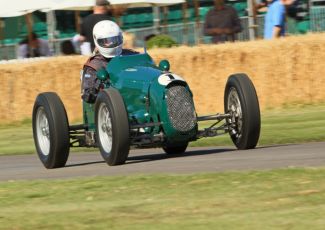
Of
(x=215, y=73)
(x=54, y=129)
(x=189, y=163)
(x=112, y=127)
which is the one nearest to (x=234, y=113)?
(x=189, y=163)

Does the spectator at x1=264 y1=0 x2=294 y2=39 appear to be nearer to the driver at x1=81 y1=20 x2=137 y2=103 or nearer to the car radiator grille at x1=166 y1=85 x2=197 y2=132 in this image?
the driver at x1=81 y1=20 x2=137 y2=103

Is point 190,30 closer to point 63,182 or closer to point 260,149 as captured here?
point 260,149

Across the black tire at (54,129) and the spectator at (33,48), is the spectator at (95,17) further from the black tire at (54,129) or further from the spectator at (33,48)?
the black tire at (54,129)

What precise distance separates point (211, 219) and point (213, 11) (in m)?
13.4

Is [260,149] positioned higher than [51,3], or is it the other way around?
[51,3]

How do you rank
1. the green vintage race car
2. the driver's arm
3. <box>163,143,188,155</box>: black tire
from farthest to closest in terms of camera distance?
1. <box>163,143,188,155</box>: black tire
2. the driver's arm
3. the green vintage race car

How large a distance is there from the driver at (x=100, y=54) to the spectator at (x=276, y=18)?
7.28m

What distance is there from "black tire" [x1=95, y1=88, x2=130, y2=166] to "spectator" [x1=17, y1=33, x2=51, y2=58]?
36.6ft

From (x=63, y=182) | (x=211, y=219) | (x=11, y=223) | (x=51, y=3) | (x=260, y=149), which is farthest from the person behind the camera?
(x=51, y=3)

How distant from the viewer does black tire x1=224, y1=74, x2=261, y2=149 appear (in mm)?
11555

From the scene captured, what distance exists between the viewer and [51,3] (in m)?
23.5

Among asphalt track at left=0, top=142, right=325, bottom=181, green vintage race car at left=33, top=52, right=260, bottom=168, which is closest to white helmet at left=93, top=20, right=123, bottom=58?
green vintage race car at left=33, top=52, right=260, bottom=168

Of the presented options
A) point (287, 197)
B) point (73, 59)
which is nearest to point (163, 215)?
point (287, 197)

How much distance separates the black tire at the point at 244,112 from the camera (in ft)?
37.9
